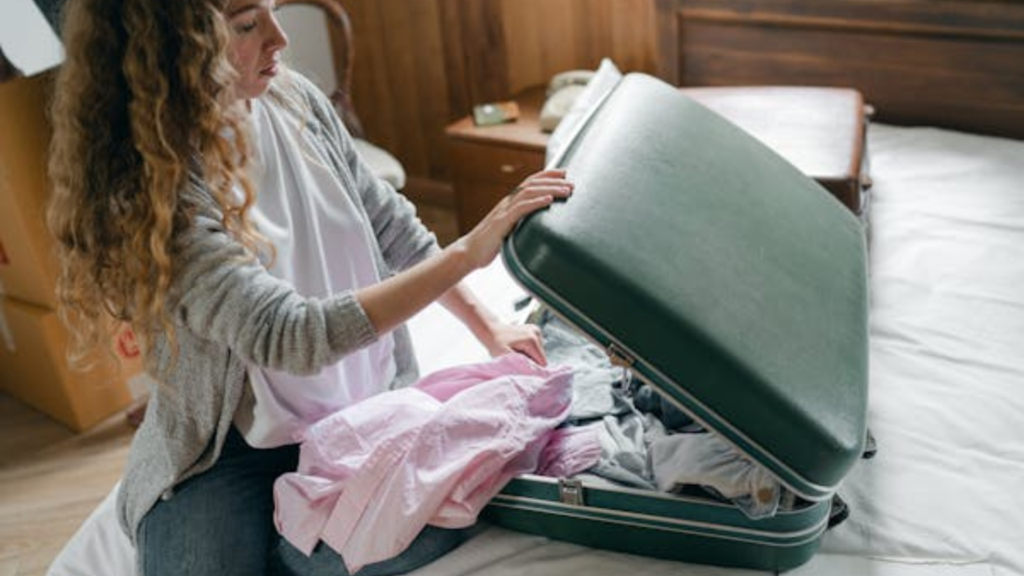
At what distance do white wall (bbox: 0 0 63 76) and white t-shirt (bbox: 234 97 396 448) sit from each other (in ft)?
2.51

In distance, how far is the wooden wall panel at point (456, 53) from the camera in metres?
2.69

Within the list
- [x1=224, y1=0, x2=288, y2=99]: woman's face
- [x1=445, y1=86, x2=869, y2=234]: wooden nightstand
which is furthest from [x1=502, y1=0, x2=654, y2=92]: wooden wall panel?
[x1=224, y1=0, x2=288, y2=99]: woman's face

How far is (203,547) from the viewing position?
1.20m

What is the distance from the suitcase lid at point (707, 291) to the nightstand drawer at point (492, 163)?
1.11m

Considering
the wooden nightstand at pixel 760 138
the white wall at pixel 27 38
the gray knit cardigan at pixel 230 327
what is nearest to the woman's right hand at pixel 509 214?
the gray knit cardigan at pixel 230 327

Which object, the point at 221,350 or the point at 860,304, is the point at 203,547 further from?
the point at 860,304

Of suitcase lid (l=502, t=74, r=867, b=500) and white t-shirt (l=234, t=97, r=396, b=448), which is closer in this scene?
suitcase lid (l=502, t=74, r=867, b=500)

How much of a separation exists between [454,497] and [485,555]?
8 centimetres

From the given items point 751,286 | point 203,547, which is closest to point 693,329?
point 751,286

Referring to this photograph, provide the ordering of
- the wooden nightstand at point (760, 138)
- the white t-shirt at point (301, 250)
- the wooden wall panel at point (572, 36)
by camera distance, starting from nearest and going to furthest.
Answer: the white t-shirt at point (301, 250), the wooden nightstand at point (760, 138), the wooden wall panel at point (572, 36)

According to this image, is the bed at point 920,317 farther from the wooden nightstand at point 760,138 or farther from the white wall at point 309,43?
the white wall at point 309,43

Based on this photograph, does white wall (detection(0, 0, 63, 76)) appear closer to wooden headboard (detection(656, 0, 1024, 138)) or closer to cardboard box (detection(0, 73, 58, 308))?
cardboard box (detection(0, 73, 58, 308))

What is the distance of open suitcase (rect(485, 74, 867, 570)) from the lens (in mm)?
1029

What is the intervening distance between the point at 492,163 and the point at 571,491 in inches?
59.5
